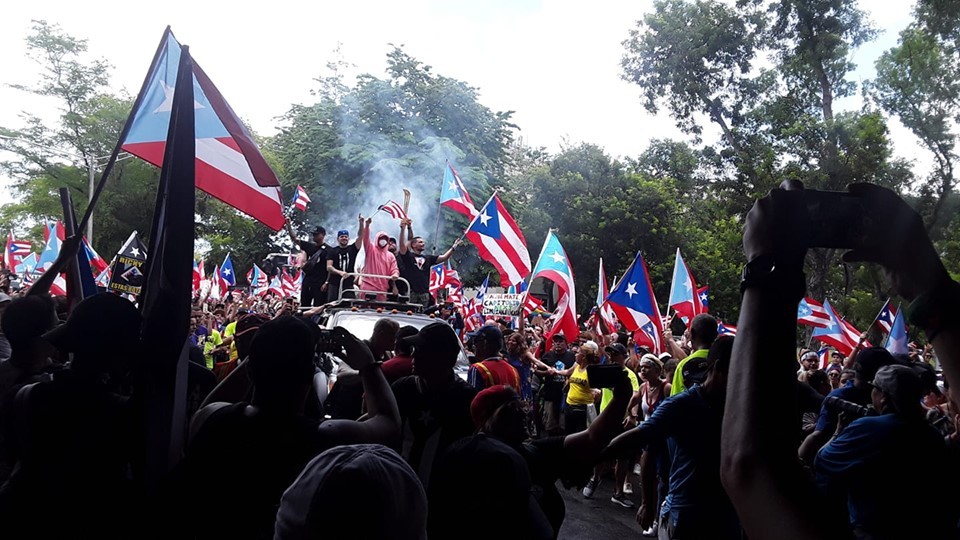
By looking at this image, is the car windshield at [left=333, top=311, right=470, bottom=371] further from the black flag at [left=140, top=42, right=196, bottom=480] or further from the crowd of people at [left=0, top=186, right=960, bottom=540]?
the black flag at [left=140, top=42, right=196, bottom=480]

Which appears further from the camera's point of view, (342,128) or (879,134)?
(342,128)

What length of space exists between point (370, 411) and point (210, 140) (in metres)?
3.06

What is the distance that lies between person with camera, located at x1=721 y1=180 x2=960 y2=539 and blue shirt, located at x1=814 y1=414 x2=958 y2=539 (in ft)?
7.11

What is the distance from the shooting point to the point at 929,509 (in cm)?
308

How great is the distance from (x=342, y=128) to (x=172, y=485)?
3073 cm

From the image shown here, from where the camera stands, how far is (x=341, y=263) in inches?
437

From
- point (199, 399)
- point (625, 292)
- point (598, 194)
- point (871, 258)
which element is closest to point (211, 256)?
point (598, 194)

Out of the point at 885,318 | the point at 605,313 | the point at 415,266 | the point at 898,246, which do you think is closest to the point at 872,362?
the point at 898,246

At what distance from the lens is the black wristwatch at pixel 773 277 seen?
129 centimetres

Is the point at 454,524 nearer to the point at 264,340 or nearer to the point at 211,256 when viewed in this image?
the point at 264,340

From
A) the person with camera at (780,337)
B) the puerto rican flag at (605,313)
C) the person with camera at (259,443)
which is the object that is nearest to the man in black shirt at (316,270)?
the puerto rican flag at (605,313)

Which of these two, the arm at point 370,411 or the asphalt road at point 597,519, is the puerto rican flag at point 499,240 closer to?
the asphalt road at point 597,519

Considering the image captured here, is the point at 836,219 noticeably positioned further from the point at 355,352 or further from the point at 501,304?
the point at 501,304

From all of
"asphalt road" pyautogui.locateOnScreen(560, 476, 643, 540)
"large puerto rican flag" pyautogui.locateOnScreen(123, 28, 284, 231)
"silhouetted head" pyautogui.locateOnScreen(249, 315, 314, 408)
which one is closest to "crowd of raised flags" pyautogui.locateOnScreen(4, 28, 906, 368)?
"large puerto rican flag" pyautogui.locateOnScreen(123, 28, 284, 231)
